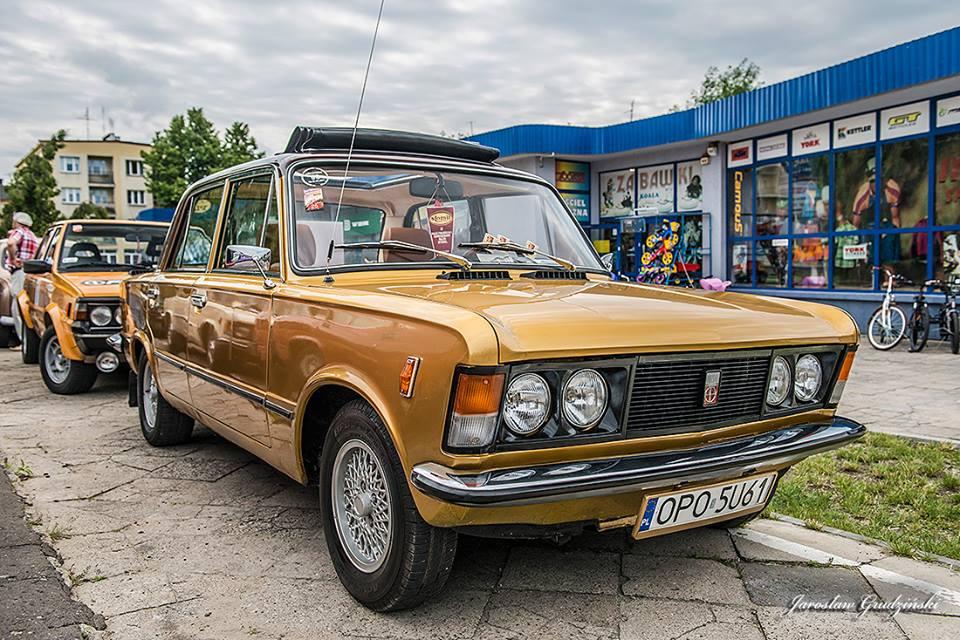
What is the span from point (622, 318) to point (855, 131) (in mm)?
13112

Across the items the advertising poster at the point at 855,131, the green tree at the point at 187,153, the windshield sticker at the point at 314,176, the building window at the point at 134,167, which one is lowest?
the windshield sticker at the point at 314,176

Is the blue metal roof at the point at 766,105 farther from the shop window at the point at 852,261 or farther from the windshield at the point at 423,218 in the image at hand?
the windshield at the point at 423,218

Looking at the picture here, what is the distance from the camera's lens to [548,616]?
9.53 feet

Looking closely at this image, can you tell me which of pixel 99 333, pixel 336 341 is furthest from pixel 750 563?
pixel 99 333

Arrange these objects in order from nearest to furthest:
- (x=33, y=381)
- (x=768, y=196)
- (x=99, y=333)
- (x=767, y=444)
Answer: (x=767, y=444) < (x=99, y=333) < (x=33, y=381) < (x=768, y=196)

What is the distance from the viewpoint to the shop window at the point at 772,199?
50.7 feet

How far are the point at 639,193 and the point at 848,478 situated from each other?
15451 millimetres

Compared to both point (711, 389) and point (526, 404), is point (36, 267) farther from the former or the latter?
point (711, 389)

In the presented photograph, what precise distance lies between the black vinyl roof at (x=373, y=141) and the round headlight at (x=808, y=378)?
232cm

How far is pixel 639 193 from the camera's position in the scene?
1939 centimetres

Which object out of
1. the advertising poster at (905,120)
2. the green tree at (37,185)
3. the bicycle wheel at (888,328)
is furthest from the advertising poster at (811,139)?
the green tree at (37,185)

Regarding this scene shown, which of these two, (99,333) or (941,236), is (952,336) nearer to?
(941,236)

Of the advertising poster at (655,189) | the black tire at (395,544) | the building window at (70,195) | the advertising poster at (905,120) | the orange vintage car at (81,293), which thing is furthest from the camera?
the building window at (70,195)

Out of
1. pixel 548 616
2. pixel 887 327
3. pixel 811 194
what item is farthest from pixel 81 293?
pixel 811 194
